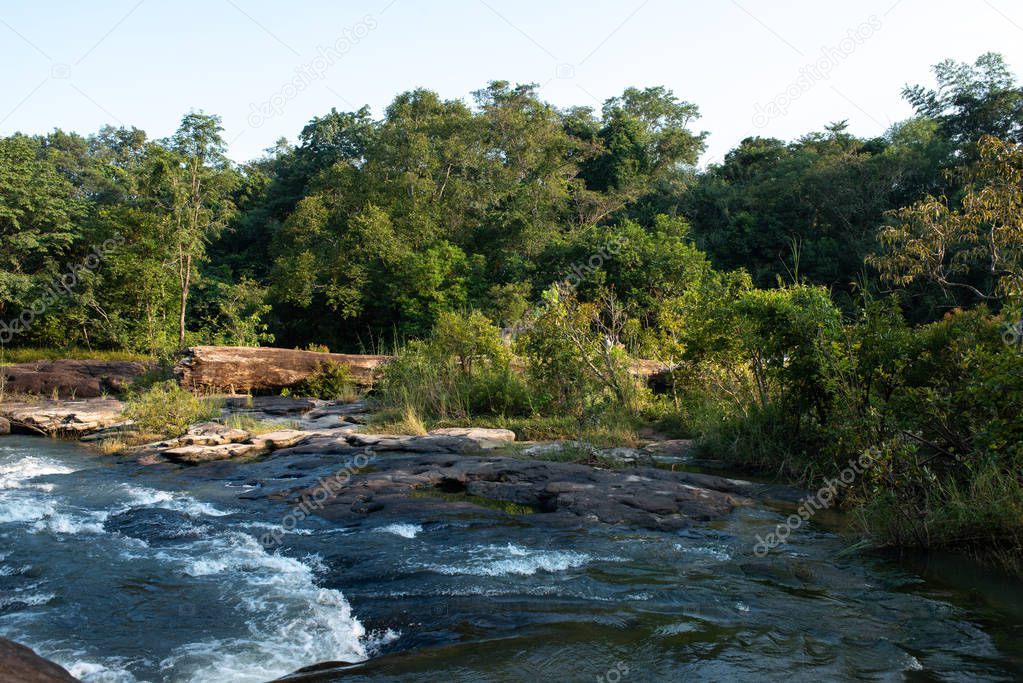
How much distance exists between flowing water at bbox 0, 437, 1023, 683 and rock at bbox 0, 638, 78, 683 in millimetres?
491

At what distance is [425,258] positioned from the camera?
24500 millimetres

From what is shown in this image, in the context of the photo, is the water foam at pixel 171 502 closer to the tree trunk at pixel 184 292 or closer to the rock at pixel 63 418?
the rock at pixel 63 418

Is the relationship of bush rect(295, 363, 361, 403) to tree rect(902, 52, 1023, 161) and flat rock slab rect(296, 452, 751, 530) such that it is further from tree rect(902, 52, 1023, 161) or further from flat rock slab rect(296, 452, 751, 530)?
tree rect(902, 52, 1023, 161)

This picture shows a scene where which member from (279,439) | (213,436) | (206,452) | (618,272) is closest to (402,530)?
(206,452)

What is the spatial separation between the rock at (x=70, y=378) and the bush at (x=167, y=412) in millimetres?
4467

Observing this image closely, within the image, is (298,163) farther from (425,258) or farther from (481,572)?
(481,572)

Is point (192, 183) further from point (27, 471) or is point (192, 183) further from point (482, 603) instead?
point (482, 603)

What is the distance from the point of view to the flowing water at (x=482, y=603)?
371 cm

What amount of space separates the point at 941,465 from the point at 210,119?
20643 mm

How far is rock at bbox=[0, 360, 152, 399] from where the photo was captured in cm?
1609

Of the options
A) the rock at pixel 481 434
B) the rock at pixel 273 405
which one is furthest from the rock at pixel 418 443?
the rock at pixel 273 405

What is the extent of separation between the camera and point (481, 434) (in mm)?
10359

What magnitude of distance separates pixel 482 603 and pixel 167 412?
27.8 ft

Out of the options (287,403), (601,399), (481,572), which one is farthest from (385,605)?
(287,403)
